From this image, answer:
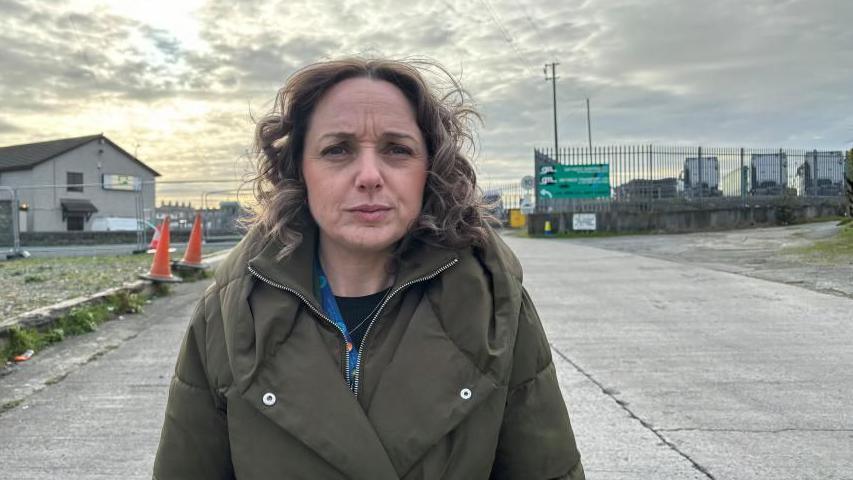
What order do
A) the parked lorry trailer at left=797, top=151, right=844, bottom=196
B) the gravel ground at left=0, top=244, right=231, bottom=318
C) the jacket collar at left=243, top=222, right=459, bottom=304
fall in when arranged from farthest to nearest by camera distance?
the parked lorry trailer at left=797, top=151, right=844, bottom=196, the gravel ground at left=0, top=244, right=231, bottom=318, the jacket collar at left=243, top=222, right=459, bottom=304

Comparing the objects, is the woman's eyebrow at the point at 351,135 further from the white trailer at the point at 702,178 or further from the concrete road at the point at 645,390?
the white trailer at the point at 702,178

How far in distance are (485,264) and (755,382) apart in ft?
12.0

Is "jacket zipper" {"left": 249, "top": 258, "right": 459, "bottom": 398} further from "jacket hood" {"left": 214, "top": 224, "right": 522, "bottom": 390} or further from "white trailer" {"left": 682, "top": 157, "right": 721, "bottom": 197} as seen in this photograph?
"white trailer" {"left": 682, "top": 157, "right": 721, "bottom": 197}

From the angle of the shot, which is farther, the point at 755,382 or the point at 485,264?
the point at 755,382

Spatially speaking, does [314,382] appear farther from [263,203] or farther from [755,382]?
[755,382]

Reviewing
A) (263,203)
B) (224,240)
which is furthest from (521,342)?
(224,240)

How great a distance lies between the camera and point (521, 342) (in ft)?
5.97

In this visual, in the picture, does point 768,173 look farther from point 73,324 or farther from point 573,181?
point 73,324

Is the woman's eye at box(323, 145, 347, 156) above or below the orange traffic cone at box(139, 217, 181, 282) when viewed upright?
above

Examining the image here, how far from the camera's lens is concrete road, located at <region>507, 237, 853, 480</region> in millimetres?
3484

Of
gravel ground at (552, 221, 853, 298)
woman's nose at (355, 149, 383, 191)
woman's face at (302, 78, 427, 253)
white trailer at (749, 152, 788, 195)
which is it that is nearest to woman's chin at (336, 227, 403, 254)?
woman's face at (302, 78, 427, 253)

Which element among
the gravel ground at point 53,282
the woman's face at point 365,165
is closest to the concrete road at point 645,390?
the gravel ground at point 53,282

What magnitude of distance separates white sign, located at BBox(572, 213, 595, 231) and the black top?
977 inches

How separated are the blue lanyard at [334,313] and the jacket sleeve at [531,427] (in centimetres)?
41
